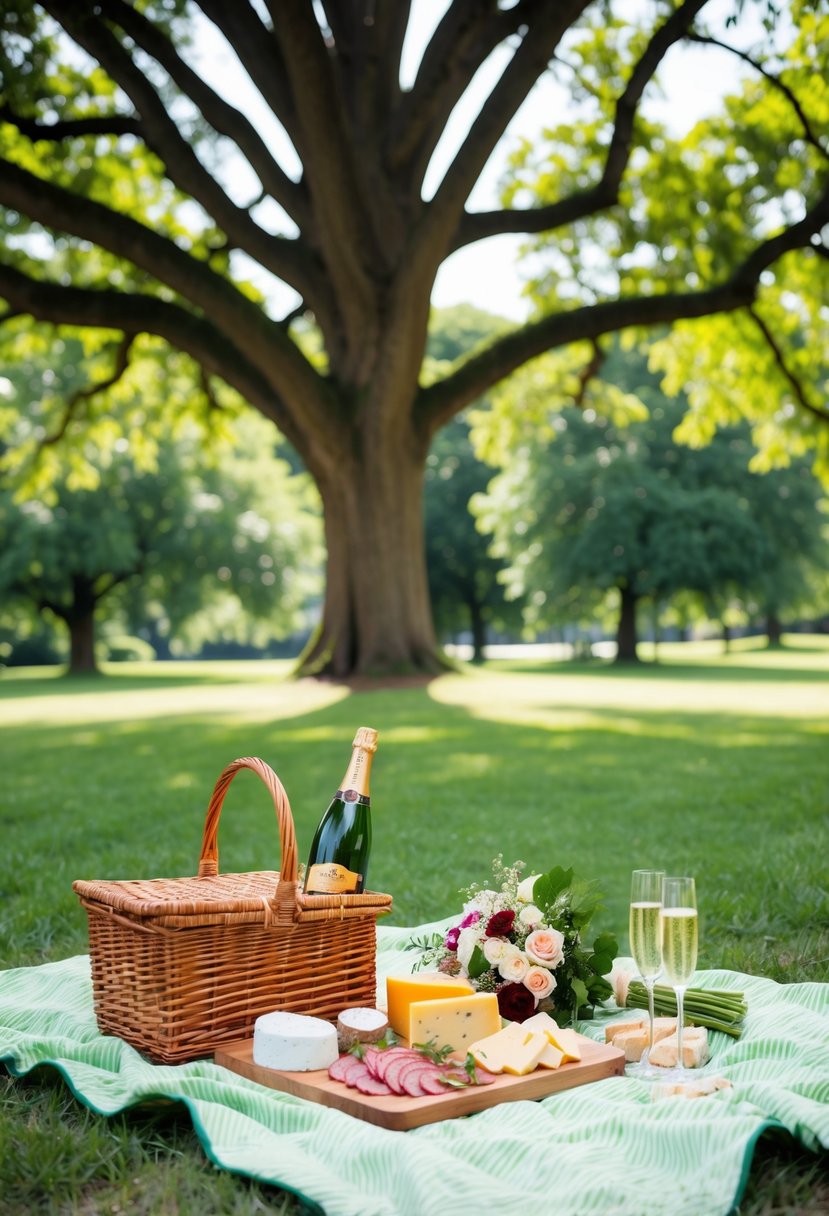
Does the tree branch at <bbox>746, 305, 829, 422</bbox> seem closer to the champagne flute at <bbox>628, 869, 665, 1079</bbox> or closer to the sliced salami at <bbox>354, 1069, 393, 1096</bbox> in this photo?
the champagne flute at <bbox>628, 869, 665, 1079</bbox>

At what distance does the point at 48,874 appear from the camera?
19.9 ft

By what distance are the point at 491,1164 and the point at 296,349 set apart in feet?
44.6

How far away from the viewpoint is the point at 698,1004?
11.5ft

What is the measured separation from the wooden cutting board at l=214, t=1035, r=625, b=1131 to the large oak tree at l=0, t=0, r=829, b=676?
11116mm

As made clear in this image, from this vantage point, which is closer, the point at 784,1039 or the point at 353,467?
the point at 784,1039

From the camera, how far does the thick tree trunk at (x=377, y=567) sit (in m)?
16.5

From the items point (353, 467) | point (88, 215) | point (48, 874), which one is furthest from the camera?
point (353, 467)

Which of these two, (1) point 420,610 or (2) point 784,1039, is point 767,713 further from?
(2) point 784,1039

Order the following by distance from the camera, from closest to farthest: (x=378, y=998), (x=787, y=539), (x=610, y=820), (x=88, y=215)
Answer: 1. (x=378, y=998)
2. (x=610, y=820)
3. (x=88, y=215)
4. (x=787, y=539)

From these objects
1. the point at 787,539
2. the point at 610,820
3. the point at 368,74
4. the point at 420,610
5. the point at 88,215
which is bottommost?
the point at 610,820

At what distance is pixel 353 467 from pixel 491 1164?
46.5 feet

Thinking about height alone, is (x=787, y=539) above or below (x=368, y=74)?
below

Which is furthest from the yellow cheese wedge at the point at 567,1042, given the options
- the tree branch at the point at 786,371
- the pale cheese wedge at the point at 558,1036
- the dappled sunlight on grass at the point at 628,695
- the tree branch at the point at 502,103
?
the tree branch at the point at 786,371

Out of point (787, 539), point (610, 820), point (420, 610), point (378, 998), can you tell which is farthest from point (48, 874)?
point (787, 539)
